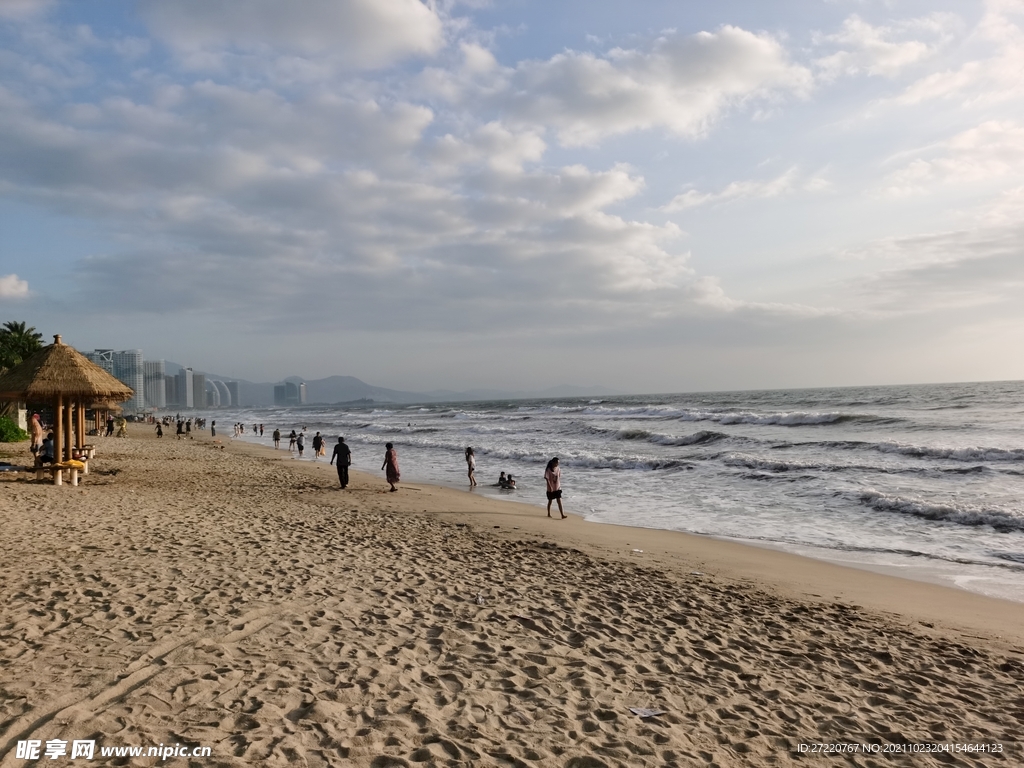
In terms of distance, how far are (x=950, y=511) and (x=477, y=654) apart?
1211 centimetres

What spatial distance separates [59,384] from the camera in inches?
563

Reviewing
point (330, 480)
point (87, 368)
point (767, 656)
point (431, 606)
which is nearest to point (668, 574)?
point (767, 656)

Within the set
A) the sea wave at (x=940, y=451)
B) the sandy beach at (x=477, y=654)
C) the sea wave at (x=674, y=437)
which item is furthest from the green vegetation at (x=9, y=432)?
the sea wave at (x=940, y=451)

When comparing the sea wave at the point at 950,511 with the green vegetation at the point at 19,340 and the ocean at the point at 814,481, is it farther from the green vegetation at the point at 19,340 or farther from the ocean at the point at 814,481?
the green vegetation at the point at 19,340

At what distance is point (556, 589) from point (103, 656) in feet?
14.5

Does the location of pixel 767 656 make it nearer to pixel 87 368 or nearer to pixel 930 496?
pixel 930 496

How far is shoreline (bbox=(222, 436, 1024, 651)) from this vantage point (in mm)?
6961

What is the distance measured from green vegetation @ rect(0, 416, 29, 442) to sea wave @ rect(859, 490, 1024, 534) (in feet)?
101

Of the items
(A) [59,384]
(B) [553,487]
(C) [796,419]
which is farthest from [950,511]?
(C) [796,419]

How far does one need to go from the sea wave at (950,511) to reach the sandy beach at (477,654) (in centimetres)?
503

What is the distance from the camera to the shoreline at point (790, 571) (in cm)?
696

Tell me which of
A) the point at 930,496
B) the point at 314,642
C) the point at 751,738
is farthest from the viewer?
the point at 930,496

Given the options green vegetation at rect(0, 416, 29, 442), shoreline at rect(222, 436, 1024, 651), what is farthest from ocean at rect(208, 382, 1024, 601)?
green vegetation at rect(0, 416, 29, 442)

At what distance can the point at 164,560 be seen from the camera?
7371 mm
